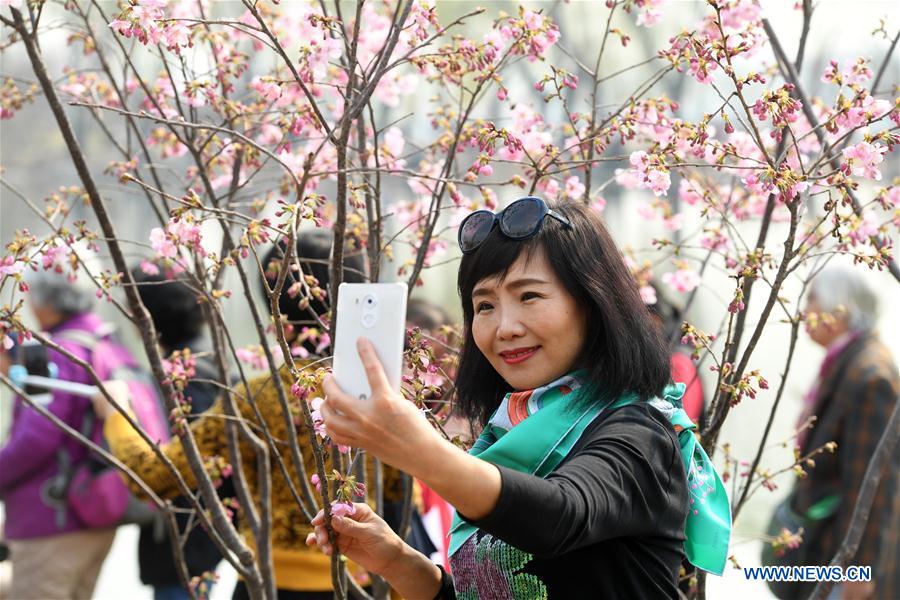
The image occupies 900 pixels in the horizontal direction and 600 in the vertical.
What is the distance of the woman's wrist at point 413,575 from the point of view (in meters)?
1.72

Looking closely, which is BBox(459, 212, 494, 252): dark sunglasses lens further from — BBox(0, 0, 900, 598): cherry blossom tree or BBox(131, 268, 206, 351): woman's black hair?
BBox(131, 268, 206, 351): woman's black hair

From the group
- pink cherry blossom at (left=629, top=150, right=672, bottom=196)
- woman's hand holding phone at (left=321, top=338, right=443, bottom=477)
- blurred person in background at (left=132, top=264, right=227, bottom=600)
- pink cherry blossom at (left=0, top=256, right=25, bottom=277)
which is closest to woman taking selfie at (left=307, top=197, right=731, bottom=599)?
woman's hand holding phone at (left=321, top=338, right=443, bottom=477)

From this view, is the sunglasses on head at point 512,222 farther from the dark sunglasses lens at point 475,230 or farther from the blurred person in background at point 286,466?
the blurred person in background at point 286,466

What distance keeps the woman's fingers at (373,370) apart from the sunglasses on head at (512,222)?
0.48m

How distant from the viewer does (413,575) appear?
174 cm

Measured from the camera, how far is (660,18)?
2.69 m

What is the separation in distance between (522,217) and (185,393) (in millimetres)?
2338

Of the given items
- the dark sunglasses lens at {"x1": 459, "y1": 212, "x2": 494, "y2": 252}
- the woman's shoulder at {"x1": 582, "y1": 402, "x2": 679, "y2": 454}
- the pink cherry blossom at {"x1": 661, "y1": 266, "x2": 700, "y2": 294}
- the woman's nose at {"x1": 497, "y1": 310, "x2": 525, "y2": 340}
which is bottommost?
the woman's shoulder at {"x1": 582, "y1": 402, "x2": 679, "y2": 454}

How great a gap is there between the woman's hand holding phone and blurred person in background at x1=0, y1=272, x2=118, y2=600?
2.97 meters

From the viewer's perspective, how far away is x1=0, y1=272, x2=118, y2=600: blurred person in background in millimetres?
3992

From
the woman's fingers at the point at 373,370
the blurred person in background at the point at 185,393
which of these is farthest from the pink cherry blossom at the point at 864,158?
the blurred person in background at the point at 185,393

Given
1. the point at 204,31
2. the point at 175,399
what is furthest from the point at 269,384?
the point at 204,31

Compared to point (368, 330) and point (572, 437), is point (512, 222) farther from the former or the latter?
point (368, 330)

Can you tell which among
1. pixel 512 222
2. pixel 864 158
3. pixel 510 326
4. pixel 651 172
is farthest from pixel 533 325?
pixel 864 158
